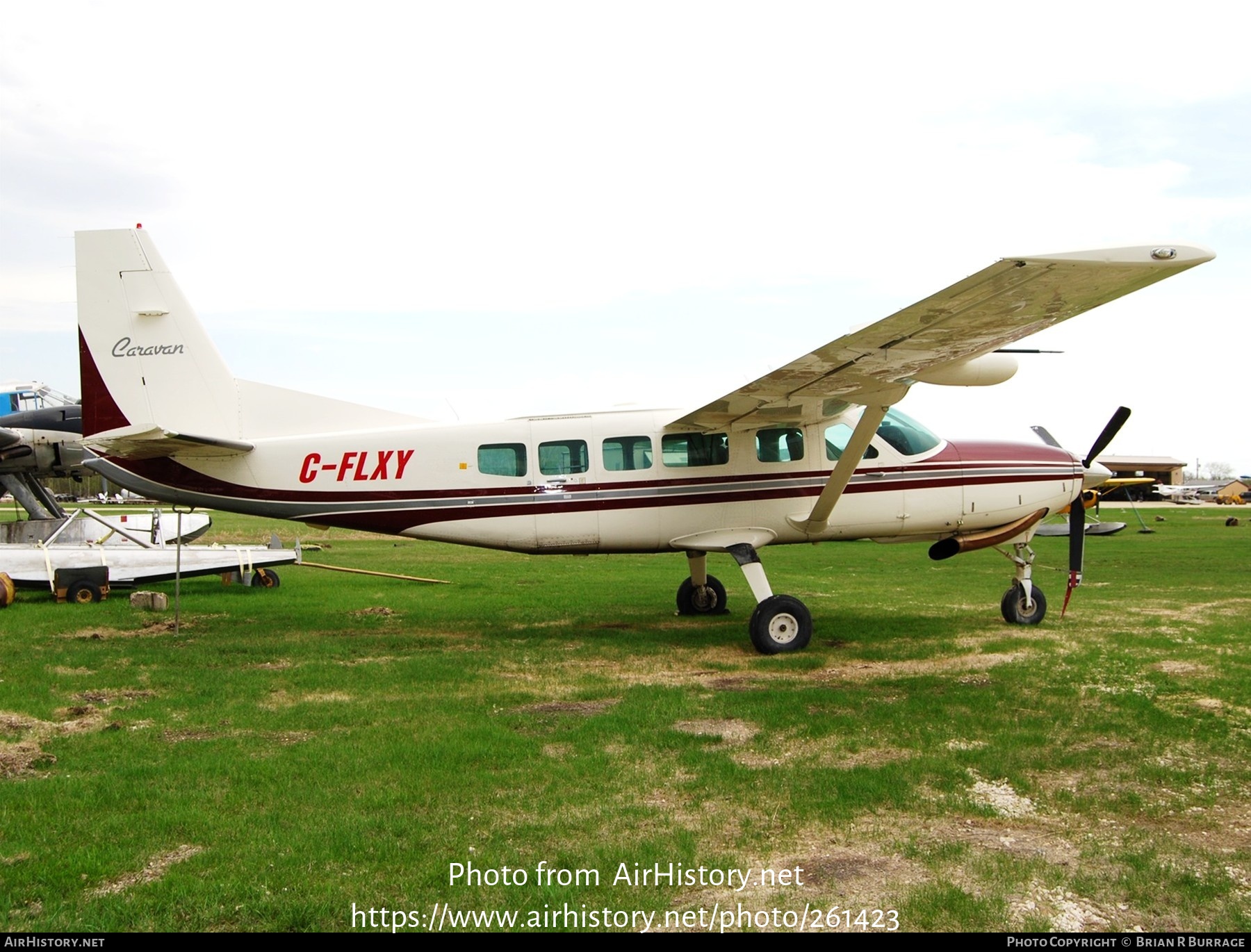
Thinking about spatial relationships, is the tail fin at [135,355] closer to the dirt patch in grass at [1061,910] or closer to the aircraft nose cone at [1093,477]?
the dirt patch in grass at [1061,910]

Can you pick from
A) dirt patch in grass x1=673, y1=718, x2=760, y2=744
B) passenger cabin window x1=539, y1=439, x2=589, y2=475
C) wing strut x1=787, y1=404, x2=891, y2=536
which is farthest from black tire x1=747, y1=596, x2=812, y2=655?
dirt patch in grass x1=673, y1=718, x2=760, y2=744

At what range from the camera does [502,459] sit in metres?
12.0

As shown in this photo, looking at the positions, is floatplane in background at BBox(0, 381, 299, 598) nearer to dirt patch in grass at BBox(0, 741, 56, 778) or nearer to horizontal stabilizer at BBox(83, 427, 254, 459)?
horizontal stabilizer at BBox(83, 427, 254, 459)

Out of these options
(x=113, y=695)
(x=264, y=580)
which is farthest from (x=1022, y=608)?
(x=264, y=580)

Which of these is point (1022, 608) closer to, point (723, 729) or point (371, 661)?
point (723, 729)

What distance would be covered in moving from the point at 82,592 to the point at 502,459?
8.64 metres

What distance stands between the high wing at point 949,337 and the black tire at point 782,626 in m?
2.40

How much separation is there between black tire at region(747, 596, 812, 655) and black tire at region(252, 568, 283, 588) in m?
11.0

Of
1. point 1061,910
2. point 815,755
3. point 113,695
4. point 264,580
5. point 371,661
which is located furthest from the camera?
point 264,580

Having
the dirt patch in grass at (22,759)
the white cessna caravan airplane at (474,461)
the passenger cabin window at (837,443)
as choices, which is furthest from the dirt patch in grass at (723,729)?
the passenger cabin window at (837,443)

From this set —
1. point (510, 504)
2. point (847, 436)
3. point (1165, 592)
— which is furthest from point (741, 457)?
point (1165, 592)

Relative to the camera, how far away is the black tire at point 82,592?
15.6 m

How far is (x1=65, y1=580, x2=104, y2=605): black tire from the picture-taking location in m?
15.6

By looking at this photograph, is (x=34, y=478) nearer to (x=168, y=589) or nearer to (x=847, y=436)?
(x=168, y=589)
